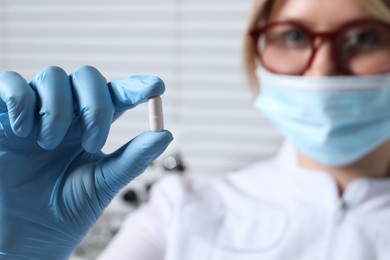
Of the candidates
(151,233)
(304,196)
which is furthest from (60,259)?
(304,196)

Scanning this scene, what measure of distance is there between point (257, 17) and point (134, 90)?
55 cm

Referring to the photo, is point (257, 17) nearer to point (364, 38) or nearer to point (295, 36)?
point (295, 36)

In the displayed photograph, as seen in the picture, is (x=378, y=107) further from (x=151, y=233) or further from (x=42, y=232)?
(x=42, y=232)

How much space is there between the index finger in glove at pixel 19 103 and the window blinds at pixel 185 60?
2.60ft

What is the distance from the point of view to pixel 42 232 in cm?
78

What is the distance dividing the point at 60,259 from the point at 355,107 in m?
0.62

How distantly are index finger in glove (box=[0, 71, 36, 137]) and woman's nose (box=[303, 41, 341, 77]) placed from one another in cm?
58

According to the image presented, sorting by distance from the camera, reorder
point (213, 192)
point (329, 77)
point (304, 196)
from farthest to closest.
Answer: point (213, 192) → point (304, 196) → point (329, 77)

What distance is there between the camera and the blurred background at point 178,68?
1438 millimetres

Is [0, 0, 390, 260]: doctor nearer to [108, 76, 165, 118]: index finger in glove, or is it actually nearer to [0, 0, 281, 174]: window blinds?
[108, 76, 165, 118]: index finger in glove

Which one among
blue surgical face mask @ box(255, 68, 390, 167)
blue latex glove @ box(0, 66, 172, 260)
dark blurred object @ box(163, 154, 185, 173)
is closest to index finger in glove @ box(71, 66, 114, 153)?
blue latex glove @ box(0, 66, 172, 260)

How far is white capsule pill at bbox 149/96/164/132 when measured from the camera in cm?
71

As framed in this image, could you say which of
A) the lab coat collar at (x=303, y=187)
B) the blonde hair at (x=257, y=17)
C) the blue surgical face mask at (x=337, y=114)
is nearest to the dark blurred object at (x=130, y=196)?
the lab coat collar at (x=303, y=187)

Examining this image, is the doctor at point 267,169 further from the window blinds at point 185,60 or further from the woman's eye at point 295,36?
the window blinds at point 185,60
